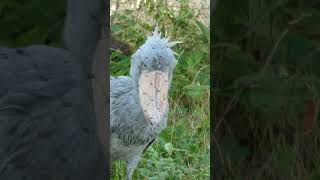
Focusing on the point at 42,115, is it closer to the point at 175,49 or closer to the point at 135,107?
the point at 135,107

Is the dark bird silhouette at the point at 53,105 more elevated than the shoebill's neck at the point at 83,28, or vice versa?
the shoebill's neck at the point at 83,28

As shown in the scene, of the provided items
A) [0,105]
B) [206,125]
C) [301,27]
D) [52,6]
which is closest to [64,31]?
[52,6]

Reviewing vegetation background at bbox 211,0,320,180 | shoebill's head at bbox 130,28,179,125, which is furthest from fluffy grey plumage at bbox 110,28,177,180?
vegetation background at bbox 211,0,320,180

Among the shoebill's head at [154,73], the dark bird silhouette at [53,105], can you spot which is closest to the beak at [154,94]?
the shoebill's head at [154,73]

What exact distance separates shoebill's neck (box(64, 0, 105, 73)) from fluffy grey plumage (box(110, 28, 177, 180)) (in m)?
0.08

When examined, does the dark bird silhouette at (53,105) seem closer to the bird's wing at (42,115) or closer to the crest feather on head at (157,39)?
the bird's wing at (42,115)

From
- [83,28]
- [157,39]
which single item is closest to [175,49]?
[157,39]

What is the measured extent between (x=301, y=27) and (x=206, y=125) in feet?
0.98

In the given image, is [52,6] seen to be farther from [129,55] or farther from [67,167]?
[67,167]

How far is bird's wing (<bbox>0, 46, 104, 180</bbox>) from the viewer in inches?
74.5

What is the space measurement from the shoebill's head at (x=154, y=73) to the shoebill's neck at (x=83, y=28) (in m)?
0.09

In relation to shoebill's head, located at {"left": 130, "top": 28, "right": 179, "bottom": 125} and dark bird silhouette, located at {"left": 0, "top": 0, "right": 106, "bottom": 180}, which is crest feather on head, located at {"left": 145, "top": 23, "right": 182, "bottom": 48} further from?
dark bird silhouette, located at {"left": 0, "top": 0, "right": 106, "bottom": 180}

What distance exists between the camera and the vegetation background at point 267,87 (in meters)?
2.02

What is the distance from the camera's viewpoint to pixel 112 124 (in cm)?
195
